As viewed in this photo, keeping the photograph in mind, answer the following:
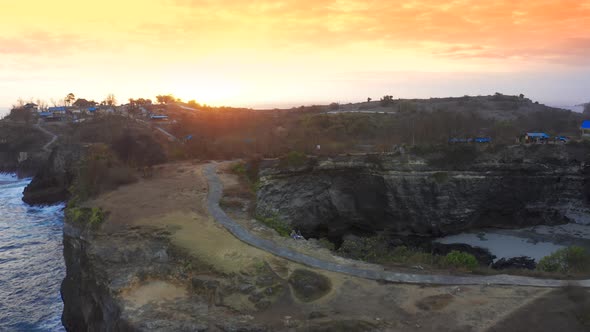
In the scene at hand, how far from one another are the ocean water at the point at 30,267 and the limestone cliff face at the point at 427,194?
16.6 meters

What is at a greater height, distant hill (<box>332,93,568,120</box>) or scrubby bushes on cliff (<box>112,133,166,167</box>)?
distant hill (<box>332,93,568,120</box>)

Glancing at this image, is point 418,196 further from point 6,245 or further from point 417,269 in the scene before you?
point 6,245

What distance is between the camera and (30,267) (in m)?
27.7

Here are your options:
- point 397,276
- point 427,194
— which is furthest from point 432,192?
point 397,276

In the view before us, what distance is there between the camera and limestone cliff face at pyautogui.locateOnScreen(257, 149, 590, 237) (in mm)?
32219

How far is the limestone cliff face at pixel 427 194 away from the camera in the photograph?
106 ft

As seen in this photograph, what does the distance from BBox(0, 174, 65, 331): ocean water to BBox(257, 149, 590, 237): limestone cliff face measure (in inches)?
653

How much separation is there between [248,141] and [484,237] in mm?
26913

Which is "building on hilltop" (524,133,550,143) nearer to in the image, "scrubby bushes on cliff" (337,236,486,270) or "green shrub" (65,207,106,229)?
"scrubby bushes on cliff" (337,236,486,270)

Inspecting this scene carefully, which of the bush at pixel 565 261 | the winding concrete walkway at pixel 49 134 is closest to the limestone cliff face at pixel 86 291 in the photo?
the bush at pixel 565 261

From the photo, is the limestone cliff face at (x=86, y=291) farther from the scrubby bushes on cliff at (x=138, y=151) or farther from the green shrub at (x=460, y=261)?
the scrubby bushes on cliff at (x=138, y=151)

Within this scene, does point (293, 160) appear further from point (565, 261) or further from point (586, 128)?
point (586, 128)

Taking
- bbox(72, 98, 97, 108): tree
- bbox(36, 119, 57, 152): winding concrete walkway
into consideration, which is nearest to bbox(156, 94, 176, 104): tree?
bbox(72, 98, 97, 108): tree

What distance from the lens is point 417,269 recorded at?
16109mm
